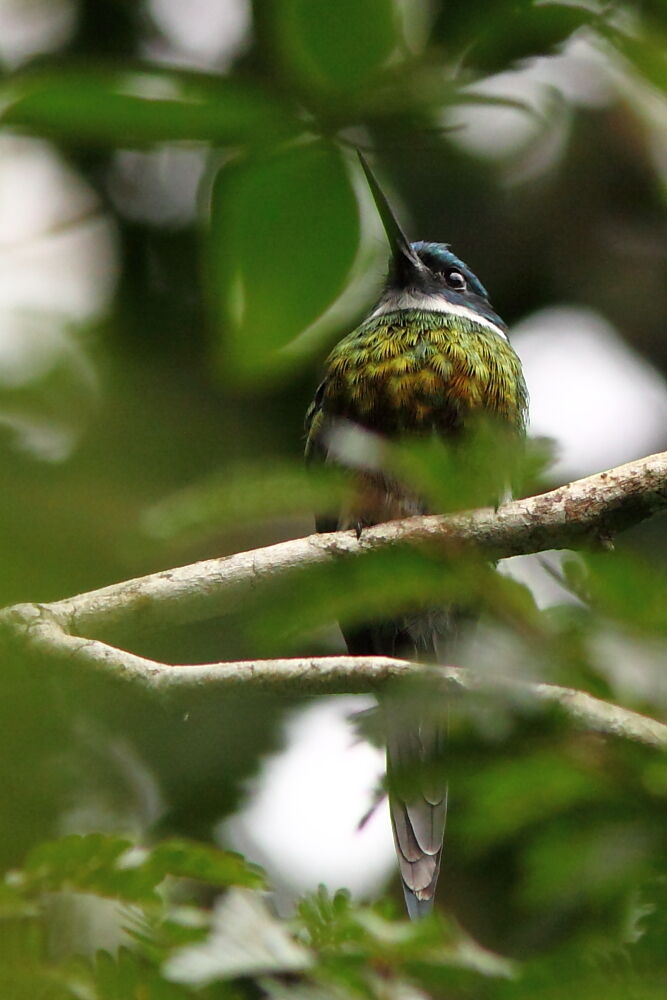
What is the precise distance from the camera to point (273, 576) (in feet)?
7.97

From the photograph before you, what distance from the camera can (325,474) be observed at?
0.90 meters

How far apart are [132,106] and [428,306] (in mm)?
3585

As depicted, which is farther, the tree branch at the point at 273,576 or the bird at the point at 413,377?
the bird at the point at 413,377

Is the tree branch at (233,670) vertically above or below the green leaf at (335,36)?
below

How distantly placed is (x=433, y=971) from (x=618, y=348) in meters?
4.19

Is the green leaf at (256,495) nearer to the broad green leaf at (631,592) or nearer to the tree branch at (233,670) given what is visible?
the broad green leaf at (631,592)

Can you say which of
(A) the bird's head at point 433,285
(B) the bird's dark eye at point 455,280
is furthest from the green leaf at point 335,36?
(B) the bird's dark eye at point 455,280

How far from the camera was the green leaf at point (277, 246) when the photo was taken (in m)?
0.73

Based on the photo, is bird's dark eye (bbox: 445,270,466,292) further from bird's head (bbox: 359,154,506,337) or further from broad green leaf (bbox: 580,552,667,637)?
broad green leaf (bbox: 580,552,667,637)

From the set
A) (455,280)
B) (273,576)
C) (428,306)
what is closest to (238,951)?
(273,576)

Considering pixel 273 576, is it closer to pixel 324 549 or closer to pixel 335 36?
pixel 324 549

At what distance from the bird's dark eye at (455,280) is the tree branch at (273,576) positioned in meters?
2.11

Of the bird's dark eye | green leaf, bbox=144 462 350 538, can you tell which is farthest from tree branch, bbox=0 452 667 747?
the bird's dark eye

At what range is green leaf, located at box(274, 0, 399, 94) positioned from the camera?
619 mm
